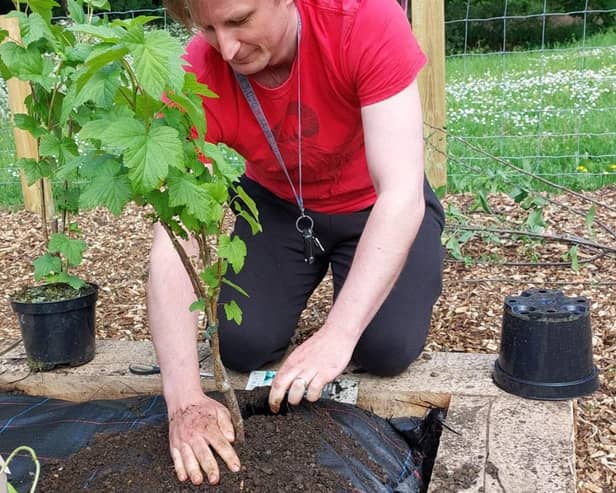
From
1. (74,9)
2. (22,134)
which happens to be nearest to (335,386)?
(74,9)

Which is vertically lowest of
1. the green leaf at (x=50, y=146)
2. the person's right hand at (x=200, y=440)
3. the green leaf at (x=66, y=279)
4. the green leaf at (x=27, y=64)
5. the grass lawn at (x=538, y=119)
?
the grass lawn at (x=538, y=119)

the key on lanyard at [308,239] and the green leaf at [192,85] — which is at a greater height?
the green leaf at [192,85]

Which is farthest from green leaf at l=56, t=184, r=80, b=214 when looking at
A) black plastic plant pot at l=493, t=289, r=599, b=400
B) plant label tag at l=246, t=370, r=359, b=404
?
black plastic plant pot at l=493, t=289, r=599, b=400

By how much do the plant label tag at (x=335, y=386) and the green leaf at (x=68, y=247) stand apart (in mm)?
648

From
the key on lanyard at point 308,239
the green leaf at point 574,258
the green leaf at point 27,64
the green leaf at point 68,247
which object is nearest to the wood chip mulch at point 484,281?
the green leaf at point 574,258

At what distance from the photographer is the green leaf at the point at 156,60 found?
4.29ft

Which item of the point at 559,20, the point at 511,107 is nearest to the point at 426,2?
the point at 511,107

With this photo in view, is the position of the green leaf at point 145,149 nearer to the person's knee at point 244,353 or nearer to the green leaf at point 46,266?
the person's knee at point 244,353

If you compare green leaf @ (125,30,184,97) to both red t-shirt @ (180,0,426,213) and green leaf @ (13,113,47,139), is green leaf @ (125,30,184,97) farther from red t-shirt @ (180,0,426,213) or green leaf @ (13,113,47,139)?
green leaf @ (13,113,47,139)

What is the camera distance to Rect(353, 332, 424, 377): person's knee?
228 cm

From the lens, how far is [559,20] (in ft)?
52.8

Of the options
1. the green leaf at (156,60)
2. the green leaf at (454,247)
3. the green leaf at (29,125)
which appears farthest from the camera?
the green leaf at (454,247)

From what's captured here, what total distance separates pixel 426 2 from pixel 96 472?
8.86 feet

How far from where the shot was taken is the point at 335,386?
2254 millimetres
